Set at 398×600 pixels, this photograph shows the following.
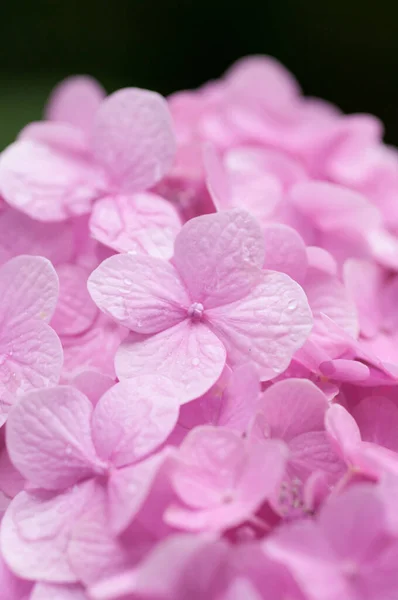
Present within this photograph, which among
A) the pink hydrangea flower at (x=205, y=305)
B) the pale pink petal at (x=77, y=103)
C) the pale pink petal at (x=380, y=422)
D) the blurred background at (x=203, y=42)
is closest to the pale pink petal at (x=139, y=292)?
the pink hydrangea flower at (x=205, y=305)

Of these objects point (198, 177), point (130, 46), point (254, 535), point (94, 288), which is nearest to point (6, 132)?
point (130, 46)

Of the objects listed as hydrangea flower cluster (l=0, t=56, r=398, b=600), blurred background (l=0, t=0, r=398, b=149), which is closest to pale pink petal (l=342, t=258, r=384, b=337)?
hydrangea flower cluster (l=0, t=56, r=398, b=600)

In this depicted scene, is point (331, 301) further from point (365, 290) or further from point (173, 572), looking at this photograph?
point (173, 572)

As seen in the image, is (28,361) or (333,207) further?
(333,207)

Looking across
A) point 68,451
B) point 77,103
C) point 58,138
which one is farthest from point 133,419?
point 77,103

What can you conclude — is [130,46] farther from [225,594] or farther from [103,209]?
[225,594]

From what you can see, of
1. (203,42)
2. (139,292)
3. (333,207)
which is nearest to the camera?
(139,292)
